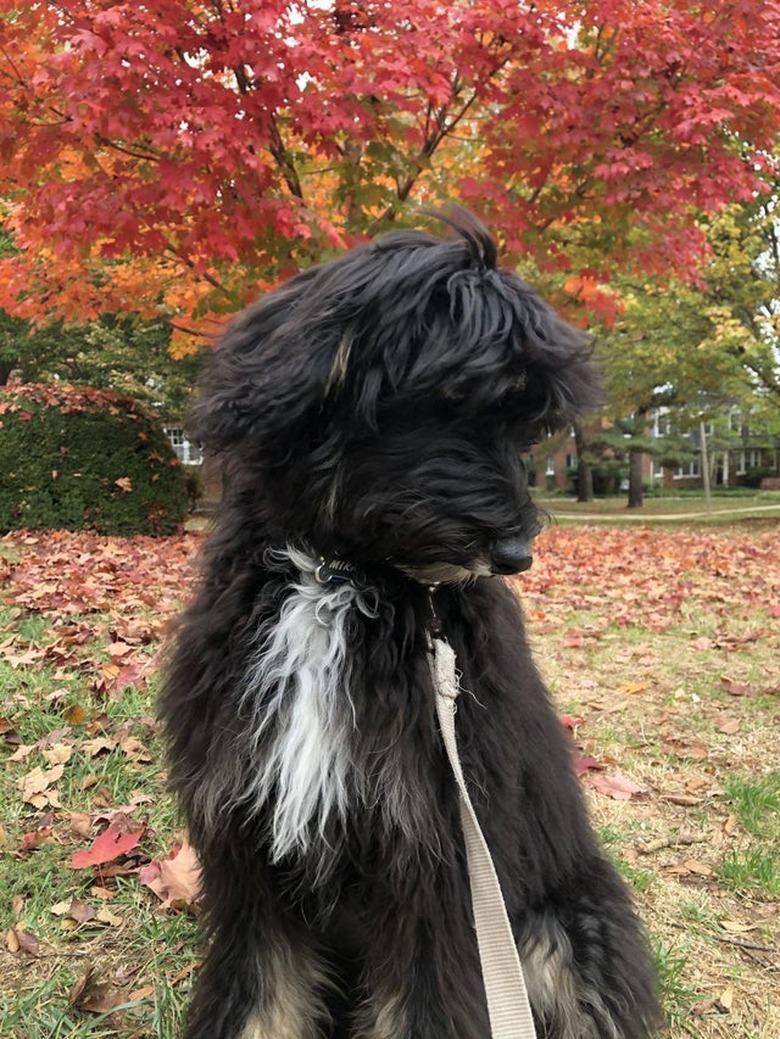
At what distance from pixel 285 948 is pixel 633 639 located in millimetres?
4603

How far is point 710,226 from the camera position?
1597cm

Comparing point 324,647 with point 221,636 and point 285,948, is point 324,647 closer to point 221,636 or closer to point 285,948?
point 221,636

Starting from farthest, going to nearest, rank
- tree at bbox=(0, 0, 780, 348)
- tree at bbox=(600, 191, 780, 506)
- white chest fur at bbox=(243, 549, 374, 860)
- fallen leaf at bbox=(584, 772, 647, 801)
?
1. tree at bbox=(600, 191, 780, 506)
2. tree at bbox=(0, 0, 780, 348)
3. fallen leaf at bbox=(584, 772, 647, 801)
4. white chest fur at bbox=(243, 549, 374, 860)

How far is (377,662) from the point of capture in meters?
1.91

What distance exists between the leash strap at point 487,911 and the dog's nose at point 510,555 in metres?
0.32

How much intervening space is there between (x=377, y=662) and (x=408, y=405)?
592 millimetres

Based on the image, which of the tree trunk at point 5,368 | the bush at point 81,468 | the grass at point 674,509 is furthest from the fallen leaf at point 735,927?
the tree trunk at point 5,368

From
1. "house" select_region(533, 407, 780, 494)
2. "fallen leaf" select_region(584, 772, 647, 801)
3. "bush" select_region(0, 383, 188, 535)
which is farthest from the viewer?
"house" select_region(533, 407, 780, 494)

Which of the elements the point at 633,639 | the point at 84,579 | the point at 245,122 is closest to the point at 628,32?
the point at 245,122

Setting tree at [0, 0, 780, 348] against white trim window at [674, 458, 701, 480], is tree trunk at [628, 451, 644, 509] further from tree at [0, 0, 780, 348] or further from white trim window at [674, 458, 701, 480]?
tree at [0, 0, 780, 348]

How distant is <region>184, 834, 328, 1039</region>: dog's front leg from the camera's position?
203cm

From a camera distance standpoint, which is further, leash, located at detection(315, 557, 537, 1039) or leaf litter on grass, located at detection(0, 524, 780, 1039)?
leaf litter on grass, located at detection(0, 524, 780, 1039)

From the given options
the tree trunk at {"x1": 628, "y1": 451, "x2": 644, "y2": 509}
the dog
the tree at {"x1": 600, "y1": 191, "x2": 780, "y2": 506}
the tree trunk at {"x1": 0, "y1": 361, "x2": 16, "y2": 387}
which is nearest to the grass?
the tree trunk at {"x1": 628, "y1": 451, "x2": 644, "y2": 509}

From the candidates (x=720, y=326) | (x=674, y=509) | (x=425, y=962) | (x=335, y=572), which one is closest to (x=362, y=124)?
(x=335, y=572)
